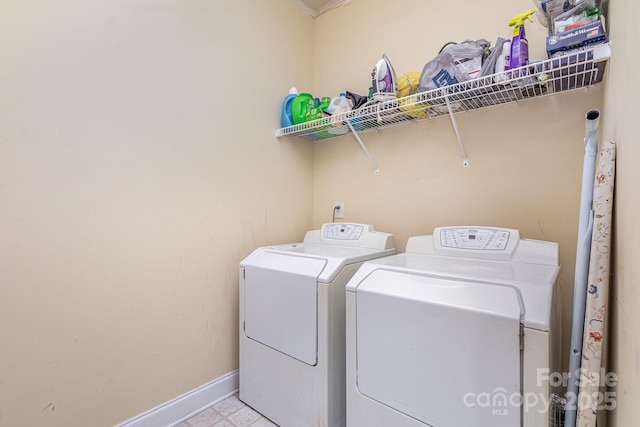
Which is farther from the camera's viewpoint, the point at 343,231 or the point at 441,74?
the point at 343,231

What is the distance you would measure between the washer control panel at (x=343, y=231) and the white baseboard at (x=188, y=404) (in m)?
1.09

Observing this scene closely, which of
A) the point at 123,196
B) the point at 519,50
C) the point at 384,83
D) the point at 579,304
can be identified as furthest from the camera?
the point at 384,83

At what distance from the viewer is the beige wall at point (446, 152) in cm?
151

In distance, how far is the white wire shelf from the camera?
122 cm

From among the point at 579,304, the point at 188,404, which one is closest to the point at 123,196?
the point at 188,404

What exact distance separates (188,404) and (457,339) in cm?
155

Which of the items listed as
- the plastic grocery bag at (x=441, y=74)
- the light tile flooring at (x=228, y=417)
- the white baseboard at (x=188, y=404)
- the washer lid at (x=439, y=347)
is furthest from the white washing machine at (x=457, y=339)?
the white baseboard at (x=188, y=404)

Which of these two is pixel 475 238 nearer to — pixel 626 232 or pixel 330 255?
pixel 330 255

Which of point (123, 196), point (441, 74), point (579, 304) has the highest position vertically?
point (441, 74)

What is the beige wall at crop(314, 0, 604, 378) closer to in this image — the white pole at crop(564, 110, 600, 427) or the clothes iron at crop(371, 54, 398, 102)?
the clothes iron at crop(371, 54, 398, 102)

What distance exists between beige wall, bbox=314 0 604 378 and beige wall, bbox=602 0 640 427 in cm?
70

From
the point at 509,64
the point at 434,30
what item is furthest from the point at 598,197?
the point at 434,30

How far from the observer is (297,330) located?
149 centimetres

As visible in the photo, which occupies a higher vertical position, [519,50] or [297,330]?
[519,50]
